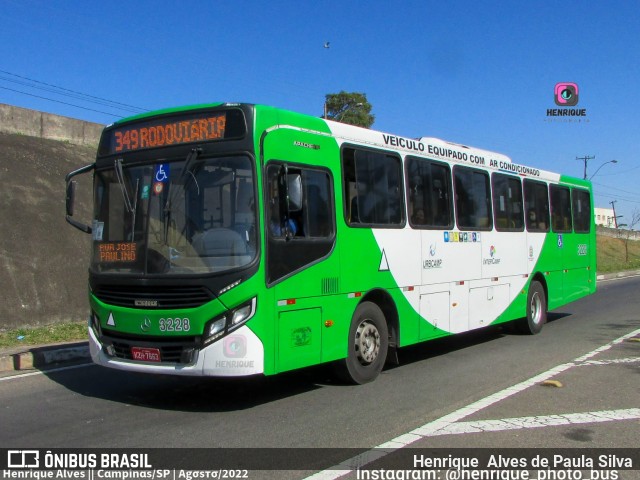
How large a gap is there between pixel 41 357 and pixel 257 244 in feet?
17.2

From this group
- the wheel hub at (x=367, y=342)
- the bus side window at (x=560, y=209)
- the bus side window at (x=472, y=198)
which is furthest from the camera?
the bus side window at (x=560, y=209)

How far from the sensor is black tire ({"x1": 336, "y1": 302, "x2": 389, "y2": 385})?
25.1 feet

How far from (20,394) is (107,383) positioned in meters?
1.05

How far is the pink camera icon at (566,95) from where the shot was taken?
80.4ft

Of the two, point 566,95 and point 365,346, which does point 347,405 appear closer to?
point 365,346

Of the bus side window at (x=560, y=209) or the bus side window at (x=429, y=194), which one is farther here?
the bus side window at (x=560, y=209)

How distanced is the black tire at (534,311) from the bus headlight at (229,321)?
7809mm

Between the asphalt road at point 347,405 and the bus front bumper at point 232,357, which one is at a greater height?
the bus front bumper at point 232,357

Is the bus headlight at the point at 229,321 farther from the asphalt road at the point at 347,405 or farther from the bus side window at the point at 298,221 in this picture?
the asphalt road at the point at 347,405

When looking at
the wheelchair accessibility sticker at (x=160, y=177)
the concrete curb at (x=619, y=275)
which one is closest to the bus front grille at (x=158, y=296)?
the wheelchair accessibility sticker at (x=160, y=177)

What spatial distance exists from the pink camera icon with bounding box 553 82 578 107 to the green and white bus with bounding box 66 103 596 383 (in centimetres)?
1757

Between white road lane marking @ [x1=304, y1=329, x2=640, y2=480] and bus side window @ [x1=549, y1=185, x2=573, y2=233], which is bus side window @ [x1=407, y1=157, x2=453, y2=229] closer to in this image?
white road lane marking @ [x1=304, y1=329, x2=640, y2=480]

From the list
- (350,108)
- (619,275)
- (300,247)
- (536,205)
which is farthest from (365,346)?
(350,108)

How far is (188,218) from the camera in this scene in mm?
6445
